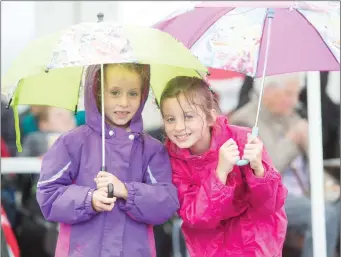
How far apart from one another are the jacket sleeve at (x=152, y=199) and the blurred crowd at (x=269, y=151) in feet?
6.19

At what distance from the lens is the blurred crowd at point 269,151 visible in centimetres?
507

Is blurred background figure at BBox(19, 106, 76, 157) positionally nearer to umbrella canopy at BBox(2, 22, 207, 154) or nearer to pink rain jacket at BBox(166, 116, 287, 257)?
umbrella canopy at BBox(2, 22, 207, 154)

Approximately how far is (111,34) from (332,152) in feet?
10.2

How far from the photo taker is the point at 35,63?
117 inches

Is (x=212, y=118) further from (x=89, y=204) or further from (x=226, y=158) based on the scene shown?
(x=89, y=204)

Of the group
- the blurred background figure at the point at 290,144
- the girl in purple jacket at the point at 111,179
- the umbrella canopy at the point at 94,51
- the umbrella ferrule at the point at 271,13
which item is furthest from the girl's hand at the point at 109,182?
the blurred background figure at the point at 290,144

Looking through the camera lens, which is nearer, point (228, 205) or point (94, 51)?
point (94, 51)

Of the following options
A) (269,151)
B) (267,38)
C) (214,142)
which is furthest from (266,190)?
(269,151)

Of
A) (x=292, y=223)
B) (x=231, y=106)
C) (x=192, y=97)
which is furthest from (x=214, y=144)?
(x=231, y=106)

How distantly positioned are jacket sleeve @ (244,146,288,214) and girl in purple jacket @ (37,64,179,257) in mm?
317

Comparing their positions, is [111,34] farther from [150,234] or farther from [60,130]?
[60,130]

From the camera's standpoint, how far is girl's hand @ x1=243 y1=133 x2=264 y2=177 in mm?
3055

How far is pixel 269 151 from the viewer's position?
507 centimetres

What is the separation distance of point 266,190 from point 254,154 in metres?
0.19
